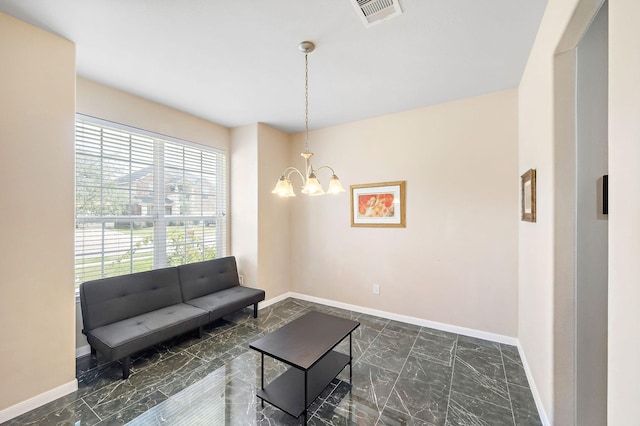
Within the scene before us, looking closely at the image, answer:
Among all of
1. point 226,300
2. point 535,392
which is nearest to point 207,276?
point 226,300

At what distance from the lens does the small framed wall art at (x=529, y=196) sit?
2006 mm

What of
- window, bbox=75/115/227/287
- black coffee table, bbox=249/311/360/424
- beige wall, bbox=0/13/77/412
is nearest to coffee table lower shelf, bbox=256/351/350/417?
black coffee table, bbox=249/311/360/424

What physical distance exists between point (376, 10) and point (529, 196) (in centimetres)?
188

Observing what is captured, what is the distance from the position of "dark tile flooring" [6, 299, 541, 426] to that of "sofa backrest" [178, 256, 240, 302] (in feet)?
1.89

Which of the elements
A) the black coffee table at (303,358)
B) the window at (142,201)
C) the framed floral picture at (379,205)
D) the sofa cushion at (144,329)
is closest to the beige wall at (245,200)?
the window at (142,201)

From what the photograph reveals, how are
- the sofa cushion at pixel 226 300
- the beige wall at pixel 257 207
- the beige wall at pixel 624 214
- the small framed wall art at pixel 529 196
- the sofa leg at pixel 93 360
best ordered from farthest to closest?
the beige wall at pixel 257 207, the sofa cushion at pixel 226 300, the sofa leg at pixel 93 360, the small framed wall art at pixel 529 196, the beige wall at pixel 624 214

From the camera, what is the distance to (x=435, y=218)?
3.18 meters

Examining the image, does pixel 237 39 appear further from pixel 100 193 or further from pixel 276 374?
pixel 276 374

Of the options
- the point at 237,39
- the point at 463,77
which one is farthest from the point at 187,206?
the point at 463,77

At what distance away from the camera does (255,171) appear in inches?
150

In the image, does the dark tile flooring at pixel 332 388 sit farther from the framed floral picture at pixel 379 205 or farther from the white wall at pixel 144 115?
the white wall at pixel 144 115

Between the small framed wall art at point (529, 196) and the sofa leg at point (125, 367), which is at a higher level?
the small framed wall art at point (529, 196)

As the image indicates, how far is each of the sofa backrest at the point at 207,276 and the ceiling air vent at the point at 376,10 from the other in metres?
3.22

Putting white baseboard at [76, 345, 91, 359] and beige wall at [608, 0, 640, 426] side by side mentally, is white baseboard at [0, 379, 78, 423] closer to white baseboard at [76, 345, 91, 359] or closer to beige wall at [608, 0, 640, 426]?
white baseboard at [76, 345, 91, 359]
